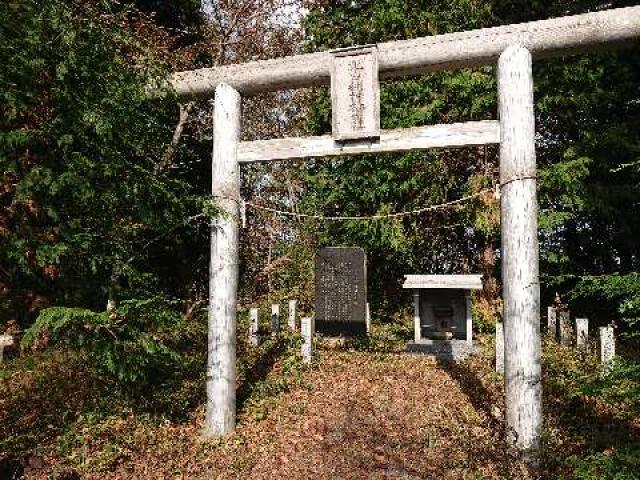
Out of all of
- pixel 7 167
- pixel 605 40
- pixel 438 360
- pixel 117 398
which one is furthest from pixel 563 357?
pixel 7 167

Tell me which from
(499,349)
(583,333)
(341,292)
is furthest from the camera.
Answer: (341,292)

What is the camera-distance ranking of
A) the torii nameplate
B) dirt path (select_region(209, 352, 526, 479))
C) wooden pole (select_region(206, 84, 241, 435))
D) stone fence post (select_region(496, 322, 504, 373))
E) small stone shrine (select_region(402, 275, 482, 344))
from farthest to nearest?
small stone shrine (select_region(402, 275, 482, 344)), stone fence post (select_region(496, 322, 504, 373)), wooden pole (select_region(206, 84, 241, 435)), the torii nameplate, dirt path (select_region(209, 352, 526, 479))

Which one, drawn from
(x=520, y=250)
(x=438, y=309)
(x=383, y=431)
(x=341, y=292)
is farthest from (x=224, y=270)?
(x=438, y=309)

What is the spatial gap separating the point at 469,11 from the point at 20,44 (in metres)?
11.0

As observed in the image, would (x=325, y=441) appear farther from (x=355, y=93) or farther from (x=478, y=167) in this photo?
(x=478, y=167)

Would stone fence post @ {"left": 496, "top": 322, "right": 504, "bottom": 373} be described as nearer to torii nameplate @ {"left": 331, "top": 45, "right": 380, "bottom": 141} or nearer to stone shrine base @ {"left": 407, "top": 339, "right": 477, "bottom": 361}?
stone shrine base @ {"left": 407, "top": 339, "right": 477, "bottom": 361}

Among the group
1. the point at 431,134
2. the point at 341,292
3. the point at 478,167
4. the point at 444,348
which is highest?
the point at 478,167

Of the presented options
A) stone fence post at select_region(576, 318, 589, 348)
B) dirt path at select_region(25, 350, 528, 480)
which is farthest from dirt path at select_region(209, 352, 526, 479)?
stone fence post at select_region(576, 318, 589, 348)

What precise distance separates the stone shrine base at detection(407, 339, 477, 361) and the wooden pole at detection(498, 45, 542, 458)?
3928 millimetres

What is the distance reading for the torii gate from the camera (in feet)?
16.0

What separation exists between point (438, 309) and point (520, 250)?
4815 millimetres

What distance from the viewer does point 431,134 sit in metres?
5.33

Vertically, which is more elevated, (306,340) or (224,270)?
(224,270)

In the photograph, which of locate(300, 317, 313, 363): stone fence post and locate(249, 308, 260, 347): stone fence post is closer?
locate(300, 317, 313, 363): stone fence post
